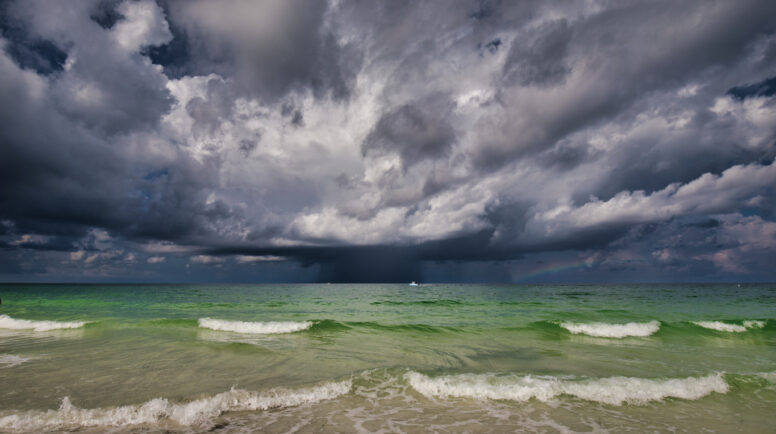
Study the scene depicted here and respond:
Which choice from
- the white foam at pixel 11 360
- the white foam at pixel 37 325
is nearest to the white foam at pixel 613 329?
the white foam at pixel 11 360

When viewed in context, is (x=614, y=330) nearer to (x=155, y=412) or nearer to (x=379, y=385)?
(x=379, y=385)

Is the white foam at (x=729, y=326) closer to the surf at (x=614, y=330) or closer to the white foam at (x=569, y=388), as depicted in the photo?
the surf at (x=614, y=330)

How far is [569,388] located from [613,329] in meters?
13.1

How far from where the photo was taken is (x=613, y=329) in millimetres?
18562

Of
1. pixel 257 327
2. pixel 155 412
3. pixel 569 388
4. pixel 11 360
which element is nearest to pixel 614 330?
pixel 569 388

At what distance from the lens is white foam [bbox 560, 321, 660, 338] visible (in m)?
18.1

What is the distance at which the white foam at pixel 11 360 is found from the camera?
10.5 m

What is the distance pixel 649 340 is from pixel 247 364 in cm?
1873

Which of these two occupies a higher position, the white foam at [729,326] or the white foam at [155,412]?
the white foam at [155,412]

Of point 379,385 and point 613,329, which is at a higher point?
point 379,385

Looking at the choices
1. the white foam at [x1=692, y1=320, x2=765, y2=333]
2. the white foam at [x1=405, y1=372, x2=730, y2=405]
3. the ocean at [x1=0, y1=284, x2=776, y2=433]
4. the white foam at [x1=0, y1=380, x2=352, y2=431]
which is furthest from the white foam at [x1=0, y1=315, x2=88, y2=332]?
the white foam at [x1=692, y1=320, x2=765, y2=333]

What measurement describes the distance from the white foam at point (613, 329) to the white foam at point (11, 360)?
77.8ft

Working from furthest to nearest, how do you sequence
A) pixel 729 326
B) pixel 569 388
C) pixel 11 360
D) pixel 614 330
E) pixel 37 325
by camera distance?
pixel 729 326 < pixel 37 325 < pixel 614 330 < pixel 11 360 < pixel 569 388

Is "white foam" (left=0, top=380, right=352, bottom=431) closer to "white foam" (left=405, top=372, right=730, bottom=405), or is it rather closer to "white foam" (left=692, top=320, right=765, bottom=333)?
"white foam" (left=405, top=372, right=730, bottom=405)
